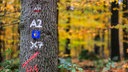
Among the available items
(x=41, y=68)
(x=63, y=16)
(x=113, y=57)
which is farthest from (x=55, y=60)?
(x=113, y=57)

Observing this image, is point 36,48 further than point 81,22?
No

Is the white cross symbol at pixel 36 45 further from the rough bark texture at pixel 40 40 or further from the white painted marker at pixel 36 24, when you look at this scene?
the white painted marker at pixel 36 24

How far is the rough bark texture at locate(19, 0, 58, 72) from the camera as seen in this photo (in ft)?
16.5

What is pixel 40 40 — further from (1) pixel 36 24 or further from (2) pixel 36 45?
(1) pixel 36 24

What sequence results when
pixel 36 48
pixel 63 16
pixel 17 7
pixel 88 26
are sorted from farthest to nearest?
pixel 88 26
pixel 63 16
pixel 17 7
pixel 36 48

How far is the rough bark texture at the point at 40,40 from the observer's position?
16.5 ft

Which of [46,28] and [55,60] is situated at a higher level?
[46,28]

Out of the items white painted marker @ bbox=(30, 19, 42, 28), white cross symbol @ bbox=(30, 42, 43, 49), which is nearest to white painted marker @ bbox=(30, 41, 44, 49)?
white cross symbol @ bbox=(30, 42, 43, 49)

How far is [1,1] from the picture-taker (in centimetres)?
907

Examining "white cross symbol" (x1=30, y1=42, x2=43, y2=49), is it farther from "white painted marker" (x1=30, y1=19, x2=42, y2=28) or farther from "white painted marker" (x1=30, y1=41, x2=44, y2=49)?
"white painted marker" (x1=30, y1=19, x2=42, y2=28)

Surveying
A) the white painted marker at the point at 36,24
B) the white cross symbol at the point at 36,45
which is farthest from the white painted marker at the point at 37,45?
the white painted marker at the point at 36,24

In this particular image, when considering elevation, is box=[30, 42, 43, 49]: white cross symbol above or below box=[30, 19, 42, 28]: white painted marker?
below

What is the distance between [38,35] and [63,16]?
27.4 feet

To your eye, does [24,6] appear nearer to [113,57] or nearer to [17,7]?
[17,7]
